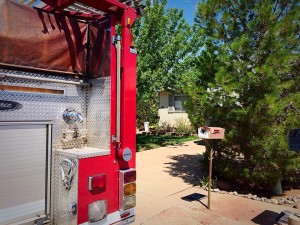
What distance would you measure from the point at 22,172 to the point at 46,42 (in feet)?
4.33

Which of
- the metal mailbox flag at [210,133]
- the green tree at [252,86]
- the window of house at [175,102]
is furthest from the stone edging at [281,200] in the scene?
the window of house at [175,102]

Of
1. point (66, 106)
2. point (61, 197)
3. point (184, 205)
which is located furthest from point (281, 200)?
point (66, 106)

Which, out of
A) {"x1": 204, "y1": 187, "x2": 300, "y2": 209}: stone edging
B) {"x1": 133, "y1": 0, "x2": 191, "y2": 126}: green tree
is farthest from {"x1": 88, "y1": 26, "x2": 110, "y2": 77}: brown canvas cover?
{"x1": 133, "y1": 0, "x2": 191, "y2": 126}: green tree

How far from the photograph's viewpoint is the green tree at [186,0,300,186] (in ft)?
19.1

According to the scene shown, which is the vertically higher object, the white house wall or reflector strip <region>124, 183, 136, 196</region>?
the white house wall

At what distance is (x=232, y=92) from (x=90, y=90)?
3820 millimetres

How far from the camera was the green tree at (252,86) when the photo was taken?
5.81 metres

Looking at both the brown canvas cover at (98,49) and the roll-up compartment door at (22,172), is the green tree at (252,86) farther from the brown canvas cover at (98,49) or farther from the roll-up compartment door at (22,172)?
the roll-up compartment door at (22,172)

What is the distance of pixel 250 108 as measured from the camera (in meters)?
6.00

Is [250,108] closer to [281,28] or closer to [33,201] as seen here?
[281,28]

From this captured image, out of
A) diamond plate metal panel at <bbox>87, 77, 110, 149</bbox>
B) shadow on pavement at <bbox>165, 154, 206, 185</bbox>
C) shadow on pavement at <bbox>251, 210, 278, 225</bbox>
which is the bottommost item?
shadow on pavement at <bbox>251, 210, 278, 225</bbox>

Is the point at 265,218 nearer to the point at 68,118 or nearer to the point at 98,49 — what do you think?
the point at 68,118

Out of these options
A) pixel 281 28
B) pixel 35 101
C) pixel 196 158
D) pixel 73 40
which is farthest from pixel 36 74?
pixel 196 158

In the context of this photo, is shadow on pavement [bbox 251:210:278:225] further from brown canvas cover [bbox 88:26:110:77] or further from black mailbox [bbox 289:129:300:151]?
brown canvas cover [bbox 88:26:110:77]
